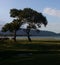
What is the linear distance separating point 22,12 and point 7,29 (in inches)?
Answer: 283

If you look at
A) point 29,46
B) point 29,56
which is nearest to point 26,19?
point 29,46

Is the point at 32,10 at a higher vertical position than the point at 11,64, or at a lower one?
higher

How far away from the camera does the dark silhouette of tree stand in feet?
259

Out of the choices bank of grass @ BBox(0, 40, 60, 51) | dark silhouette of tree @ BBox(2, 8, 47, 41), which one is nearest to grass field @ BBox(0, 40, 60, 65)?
bank of grass @ BBox(0, 40, 60, 51)

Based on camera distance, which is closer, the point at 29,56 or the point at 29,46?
the point at 29,56

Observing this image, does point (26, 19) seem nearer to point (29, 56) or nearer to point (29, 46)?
point (29, 46)

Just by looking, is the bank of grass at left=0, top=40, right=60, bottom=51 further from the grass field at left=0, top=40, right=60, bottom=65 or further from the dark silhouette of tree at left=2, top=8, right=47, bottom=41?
the dark silhouette of tree at left=2, top=8, right=47, bottom=41

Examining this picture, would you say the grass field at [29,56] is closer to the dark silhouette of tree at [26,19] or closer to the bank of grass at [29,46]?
the bank of grass at [29,46]

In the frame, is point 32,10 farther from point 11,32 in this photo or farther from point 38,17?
point 11,32

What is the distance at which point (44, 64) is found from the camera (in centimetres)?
1848

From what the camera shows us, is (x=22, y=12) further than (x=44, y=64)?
Yes

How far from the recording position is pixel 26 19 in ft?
260

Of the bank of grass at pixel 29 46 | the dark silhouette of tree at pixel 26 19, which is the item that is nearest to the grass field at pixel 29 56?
the bank of grass at pixel 29 46

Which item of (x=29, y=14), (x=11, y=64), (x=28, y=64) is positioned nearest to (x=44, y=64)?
(x=28, y=64)
